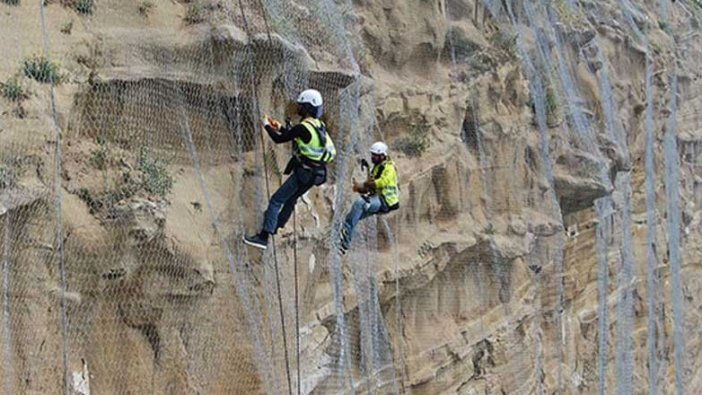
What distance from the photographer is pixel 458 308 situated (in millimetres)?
8430

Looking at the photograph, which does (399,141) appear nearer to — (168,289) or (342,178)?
(342,178)

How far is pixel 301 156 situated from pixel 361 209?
1.01 m

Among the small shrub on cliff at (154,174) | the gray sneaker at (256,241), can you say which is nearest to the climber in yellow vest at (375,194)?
the gray sneaker at (256,241)

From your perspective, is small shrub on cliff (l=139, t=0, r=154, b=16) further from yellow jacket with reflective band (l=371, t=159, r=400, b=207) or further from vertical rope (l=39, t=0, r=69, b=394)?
yellow jacket with reflective band (l=371, t=159, r=400, b=207)

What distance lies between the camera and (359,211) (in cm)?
611

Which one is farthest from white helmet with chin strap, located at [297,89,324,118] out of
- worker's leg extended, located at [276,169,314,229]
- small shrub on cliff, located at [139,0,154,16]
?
small shrub on cliff, located at [139,0,154,16]

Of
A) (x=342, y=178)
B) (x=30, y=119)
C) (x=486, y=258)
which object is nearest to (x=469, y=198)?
(x=486, y=258)

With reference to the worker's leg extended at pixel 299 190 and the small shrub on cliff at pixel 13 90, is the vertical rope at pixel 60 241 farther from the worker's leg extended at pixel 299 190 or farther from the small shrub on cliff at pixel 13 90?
the worker's leg extended at pixel 299 190

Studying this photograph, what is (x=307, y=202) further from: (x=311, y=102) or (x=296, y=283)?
(x=311, y=102)

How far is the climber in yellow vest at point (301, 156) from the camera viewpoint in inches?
201

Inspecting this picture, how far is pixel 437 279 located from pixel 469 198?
93cm

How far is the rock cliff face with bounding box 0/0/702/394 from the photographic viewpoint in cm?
484

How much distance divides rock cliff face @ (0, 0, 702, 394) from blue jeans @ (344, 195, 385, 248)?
0.31m

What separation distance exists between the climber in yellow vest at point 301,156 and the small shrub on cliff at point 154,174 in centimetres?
59
